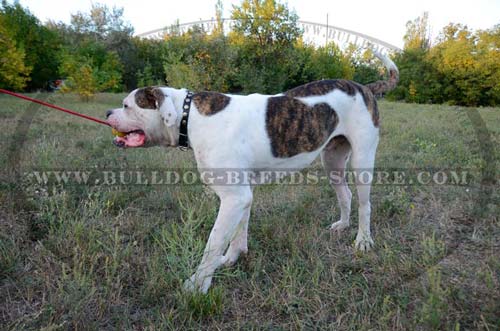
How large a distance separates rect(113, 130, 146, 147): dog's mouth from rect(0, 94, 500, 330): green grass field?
2.49ft

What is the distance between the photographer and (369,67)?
28.8 m

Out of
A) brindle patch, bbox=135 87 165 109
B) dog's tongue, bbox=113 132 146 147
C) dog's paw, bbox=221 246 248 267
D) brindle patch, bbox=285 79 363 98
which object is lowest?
dog's paw, bbox=221 246 248 267

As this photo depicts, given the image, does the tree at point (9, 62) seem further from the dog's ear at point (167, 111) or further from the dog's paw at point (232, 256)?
the dog's paw at point (232, 256)

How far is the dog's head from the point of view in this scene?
2.65 meters

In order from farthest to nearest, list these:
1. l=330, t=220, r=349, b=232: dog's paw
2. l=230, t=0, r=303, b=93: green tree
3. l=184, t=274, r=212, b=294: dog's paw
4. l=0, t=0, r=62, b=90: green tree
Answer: l=0, t=0, r=62, b=90: green tree
l=230, t=0, r=303, b=93: green tree
l=330, t=220, r=349, b=232: dog's paw
l=184, t=274, r=212, b=294: dog's paw

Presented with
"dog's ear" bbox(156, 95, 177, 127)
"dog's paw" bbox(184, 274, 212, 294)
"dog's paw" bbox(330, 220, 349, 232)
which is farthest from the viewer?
"dog's paw" bbox(330, 220, 349, 232)

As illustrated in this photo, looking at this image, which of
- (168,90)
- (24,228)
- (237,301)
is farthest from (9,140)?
(237,301)

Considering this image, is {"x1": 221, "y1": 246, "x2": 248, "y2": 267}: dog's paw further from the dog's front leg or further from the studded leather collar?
the studded leather collar

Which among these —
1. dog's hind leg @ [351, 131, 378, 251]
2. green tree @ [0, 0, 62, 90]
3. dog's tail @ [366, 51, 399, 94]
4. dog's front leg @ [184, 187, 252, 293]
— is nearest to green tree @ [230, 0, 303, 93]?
green tree @ [0, 0, 62, 90]

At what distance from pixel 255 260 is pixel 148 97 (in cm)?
160

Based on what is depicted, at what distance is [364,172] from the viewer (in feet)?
10.8

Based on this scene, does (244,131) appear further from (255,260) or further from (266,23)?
(266,23)

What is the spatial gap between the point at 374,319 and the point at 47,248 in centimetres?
255

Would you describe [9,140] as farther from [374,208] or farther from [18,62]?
[18,62]
